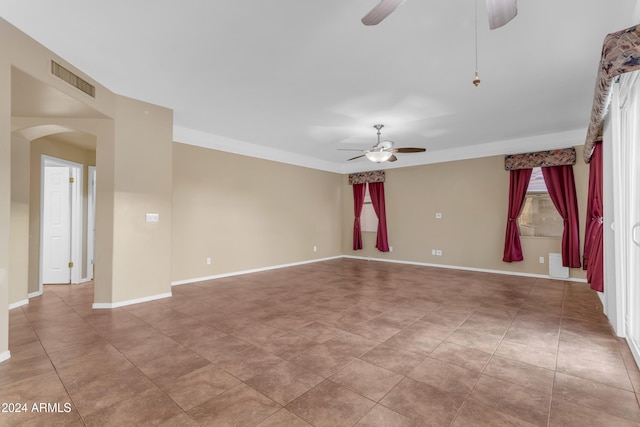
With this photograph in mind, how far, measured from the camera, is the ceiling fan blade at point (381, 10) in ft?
5.47

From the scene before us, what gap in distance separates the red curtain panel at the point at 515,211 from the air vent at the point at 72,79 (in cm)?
730

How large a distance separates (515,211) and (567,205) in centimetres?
83

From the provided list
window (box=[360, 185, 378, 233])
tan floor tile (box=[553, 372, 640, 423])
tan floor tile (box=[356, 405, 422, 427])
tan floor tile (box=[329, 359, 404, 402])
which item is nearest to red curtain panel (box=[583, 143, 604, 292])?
tan floor tile (box=[553, 372, 640, 423])

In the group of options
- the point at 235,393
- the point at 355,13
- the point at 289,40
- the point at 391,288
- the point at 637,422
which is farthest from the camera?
the point at 391,288

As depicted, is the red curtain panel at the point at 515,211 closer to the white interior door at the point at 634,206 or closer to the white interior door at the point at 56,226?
the white interior door at the point at 634,206

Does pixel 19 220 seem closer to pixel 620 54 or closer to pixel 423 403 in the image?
pixel 423 403

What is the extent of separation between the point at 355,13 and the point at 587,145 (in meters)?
3.52

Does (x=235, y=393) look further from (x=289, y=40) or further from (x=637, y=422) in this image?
(x=289, y=40)

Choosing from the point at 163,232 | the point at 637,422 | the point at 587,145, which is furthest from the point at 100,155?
the point at 587,145

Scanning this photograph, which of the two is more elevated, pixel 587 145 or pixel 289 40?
pixel 289 40

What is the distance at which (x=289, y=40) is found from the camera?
2.73 m

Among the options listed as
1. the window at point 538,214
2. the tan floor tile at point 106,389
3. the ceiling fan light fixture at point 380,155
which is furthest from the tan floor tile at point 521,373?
the window at point 538,214

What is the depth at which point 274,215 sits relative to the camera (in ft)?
22.7

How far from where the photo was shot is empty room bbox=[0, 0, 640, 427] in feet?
6.67
